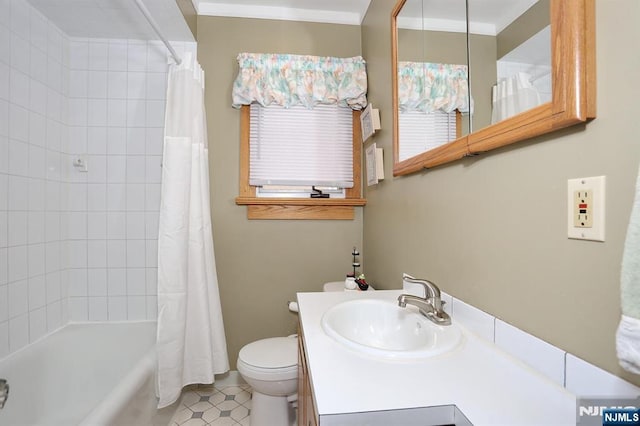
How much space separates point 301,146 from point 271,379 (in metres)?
1.46

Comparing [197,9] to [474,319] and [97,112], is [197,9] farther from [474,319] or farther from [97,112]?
[474,319]

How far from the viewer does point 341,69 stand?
2080 mm

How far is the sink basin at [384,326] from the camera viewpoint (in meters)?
0.93

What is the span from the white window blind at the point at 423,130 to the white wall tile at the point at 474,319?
549 millimetres

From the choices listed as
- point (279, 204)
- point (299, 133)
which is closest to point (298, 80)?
point (299, 133)

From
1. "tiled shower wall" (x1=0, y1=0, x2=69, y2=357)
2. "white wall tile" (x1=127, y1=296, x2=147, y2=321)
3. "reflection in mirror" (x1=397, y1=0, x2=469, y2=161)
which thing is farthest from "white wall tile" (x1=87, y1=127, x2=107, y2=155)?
"reflection in mirror" (x1=397, y1=0, x2=469, y2=161)

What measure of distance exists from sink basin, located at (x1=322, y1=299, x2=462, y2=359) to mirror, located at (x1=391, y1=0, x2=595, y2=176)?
21.4 inches

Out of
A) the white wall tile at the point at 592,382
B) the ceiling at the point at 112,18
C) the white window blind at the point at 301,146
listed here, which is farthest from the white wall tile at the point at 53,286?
the white wall tile at the point at 592,382

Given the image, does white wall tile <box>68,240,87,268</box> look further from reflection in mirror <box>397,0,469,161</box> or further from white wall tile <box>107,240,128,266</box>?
reflection in mirror <box>397,0,469,161</box>

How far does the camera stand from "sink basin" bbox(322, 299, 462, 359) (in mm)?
935

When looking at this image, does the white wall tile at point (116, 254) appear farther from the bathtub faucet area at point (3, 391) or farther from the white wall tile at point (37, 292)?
the bathtub faucet area at point (3, 391)

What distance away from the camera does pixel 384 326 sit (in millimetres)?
1127

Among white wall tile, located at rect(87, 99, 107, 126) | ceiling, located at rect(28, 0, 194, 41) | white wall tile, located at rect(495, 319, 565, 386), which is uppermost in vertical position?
ceiling, located at rect(28, 0, 194, 41)

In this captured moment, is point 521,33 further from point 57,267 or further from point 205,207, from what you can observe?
point 57,267
